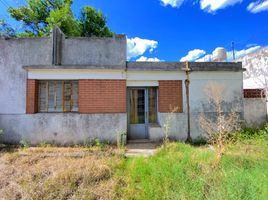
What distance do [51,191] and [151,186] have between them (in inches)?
86.2

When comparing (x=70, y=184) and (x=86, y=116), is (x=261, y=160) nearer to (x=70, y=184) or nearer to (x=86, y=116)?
(x=70, y=184)

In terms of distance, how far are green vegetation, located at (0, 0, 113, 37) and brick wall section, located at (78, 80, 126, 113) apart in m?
8.59

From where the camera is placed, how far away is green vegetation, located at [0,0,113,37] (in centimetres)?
1415

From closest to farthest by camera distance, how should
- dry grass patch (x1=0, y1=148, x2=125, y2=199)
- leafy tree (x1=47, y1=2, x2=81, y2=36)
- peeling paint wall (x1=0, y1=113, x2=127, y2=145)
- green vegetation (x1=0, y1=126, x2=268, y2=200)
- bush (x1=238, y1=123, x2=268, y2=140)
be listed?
1. green vegetation (x1=0, y1=126, x2=268, y2=200)
2. dry grass patch (x1=0, y1=148, x2=125, y2=199)
3. bush (x1=238, y1=123, x2=268, y2=140)
4. peeling paint wall (x1=0, y1=113, x2=127, y2=145)
5. leafy tree (x1=47, y1=2, x2=81, y2=36)

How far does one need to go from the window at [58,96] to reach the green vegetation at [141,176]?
2.66 m

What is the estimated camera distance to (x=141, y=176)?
426 centimetres

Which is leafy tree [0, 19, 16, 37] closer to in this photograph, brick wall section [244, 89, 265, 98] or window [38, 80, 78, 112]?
window [38, 80, 78, 112]

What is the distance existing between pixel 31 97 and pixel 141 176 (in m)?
6.12

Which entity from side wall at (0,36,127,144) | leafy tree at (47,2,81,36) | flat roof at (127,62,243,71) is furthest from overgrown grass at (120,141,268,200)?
leafy tree at (47,2,81,36)

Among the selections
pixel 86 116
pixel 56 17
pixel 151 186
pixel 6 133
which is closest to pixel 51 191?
pixel 151 186

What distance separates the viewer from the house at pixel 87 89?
7645 millimetres

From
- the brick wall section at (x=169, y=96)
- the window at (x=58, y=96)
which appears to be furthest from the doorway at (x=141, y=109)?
the window at (x=58, y=96)

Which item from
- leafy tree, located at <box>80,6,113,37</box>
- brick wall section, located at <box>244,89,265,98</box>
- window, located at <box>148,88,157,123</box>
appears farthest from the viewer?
leafy tree, located at <box>80,6,113,37</box>

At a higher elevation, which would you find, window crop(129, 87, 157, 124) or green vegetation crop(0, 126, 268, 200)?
window crop(129, 87, 157, 124)
